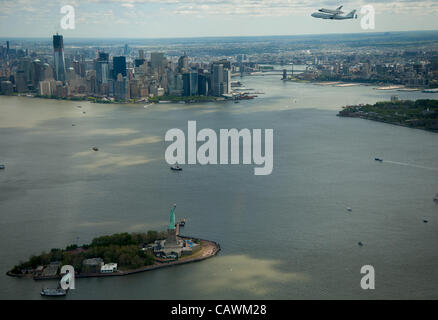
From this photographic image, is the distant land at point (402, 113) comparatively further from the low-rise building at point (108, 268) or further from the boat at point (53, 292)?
the boat at point (53, 292)

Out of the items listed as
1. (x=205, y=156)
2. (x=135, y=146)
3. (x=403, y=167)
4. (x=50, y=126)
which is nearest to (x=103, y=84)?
(x=50, y=126)

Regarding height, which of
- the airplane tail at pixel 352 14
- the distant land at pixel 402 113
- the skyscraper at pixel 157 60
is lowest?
the distant land at pixel 402 113

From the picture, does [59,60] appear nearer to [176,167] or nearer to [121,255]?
[176,167]

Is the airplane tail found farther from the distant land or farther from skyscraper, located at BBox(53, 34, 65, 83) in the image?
skyscraper, located at BBox(53, 34, 65, 83)

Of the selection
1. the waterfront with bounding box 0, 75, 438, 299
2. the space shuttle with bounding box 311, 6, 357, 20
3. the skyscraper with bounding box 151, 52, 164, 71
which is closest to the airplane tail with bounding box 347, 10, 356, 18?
the space shuttle with bounding box 311, 6, 357, 20

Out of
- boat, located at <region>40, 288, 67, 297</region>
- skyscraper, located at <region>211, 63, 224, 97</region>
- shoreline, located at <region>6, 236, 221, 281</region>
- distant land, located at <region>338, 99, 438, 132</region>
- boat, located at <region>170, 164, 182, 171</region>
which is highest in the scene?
skyscraper, located at <region>211, 63, 224, 97</region>

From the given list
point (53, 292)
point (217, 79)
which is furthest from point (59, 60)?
point (53, 292)

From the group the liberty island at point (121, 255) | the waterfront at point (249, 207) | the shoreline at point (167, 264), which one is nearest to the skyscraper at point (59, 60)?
the waterfront at point (249, 207)
